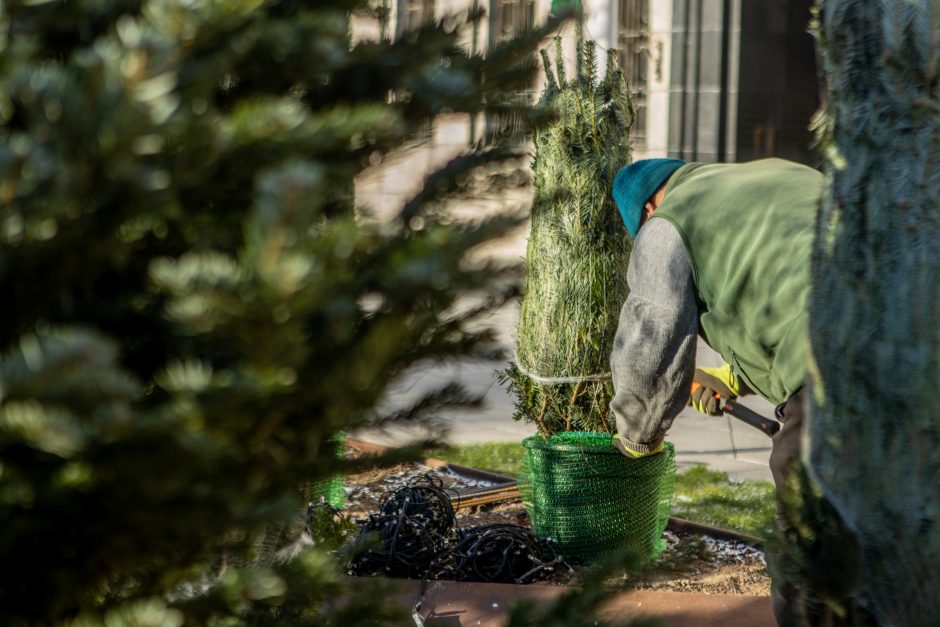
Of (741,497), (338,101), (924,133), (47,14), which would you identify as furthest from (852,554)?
(741,497)

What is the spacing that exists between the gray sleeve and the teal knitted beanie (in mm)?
318

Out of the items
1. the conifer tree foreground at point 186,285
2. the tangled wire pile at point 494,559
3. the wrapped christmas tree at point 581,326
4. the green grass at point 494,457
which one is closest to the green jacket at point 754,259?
the wrapped christmas tree at point 581,326

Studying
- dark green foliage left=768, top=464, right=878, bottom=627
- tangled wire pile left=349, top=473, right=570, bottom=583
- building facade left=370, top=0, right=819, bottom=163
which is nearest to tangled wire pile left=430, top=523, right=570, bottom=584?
tangled wire pile left=349, top=473, right=570, bottom=583

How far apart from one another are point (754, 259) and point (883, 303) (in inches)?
59.1

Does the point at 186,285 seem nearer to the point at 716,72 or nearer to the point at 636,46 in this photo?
the point at 716,72

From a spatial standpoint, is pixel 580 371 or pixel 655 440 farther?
pixel 580 371

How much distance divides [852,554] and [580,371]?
2.63 metres

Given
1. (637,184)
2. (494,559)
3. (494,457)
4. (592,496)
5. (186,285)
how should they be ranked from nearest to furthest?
(186,285), (637,184), (494,559), (592,496), (494,457)

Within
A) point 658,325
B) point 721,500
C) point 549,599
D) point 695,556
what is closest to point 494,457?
point 721,500

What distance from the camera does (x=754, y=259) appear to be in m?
3.25

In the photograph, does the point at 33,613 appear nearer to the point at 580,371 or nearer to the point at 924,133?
the point at 924,133

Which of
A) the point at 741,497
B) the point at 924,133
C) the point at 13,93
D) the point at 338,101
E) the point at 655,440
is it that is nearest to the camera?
the point at 13,93

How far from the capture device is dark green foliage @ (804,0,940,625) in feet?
5.68

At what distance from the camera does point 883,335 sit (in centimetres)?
177
